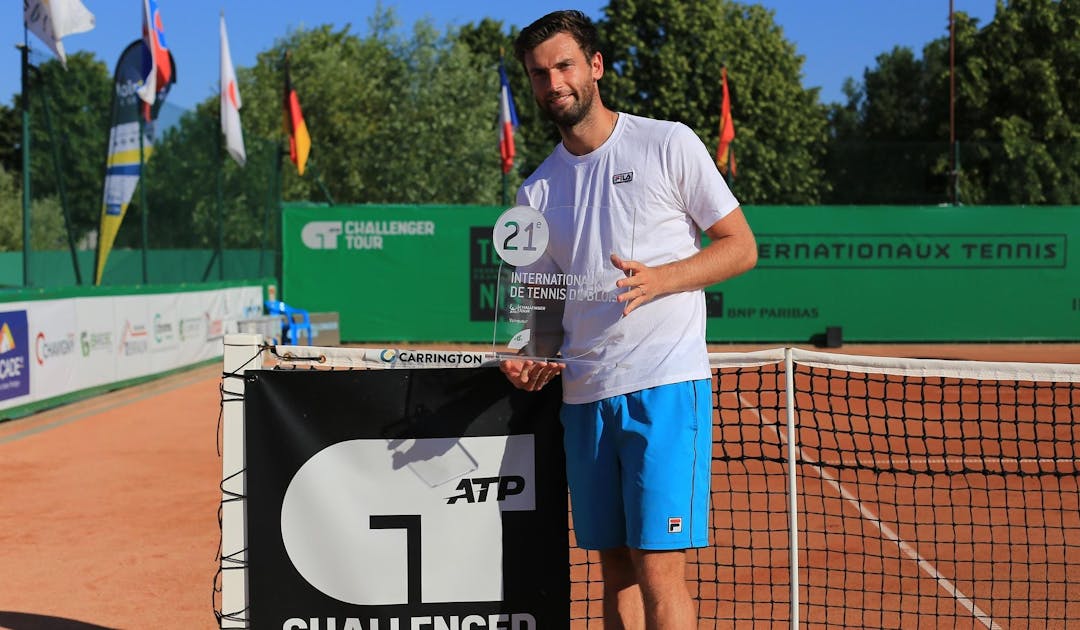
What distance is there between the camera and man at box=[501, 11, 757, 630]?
8.42 ft

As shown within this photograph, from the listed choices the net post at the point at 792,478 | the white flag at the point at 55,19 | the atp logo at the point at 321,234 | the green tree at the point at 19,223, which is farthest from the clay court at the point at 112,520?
the green tree at the point at 19,223

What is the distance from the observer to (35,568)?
5340mm

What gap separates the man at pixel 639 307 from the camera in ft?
8.42

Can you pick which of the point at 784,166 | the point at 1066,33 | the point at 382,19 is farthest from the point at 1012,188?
the point at 382,19

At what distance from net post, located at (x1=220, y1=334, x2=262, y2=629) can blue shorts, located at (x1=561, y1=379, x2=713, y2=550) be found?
3.50 feet

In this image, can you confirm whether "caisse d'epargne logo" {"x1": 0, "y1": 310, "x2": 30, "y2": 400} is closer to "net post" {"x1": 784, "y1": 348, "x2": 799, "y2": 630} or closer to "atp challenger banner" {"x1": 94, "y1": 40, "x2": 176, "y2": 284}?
"atp challenger banner" {"x1": 94, "y1": 40, "x2": 176, "y2": 284}

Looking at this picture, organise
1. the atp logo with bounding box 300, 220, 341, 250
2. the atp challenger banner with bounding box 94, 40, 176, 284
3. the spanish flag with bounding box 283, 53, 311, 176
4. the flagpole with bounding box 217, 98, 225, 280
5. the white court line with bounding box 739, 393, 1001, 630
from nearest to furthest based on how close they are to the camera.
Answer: the white court line with bounding box 739, 393, 1001, 630, the atp challenger banner with bounding box 94, 40, 176, 284, the flagpole with bounding box 217, 98, 225, 280, the atp logo with bounding box 300, 220, 341, 250, the spanish flag with bounding box 283, 53, 311, 176

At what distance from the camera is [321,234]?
18.8 m

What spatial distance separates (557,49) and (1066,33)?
39.7 metres

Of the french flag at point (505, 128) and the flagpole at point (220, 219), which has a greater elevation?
the french flag at point (505, 128)

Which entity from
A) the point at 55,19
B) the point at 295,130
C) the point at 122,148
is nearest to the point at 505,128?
the point at 295,130

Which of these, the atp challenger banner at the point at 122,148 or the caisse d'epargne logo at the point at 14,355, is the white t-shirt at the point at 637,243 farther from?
the atp challenger banner at the point at 122,148

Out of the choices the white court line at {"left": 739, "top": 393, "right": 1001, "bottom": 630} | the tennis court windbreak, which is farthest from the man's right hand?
the white court line at {"left": 739, "top": 393, "right": 1001, "bottom": 630}

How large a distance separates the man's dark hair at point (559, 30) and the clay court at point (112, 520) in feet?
8.45
